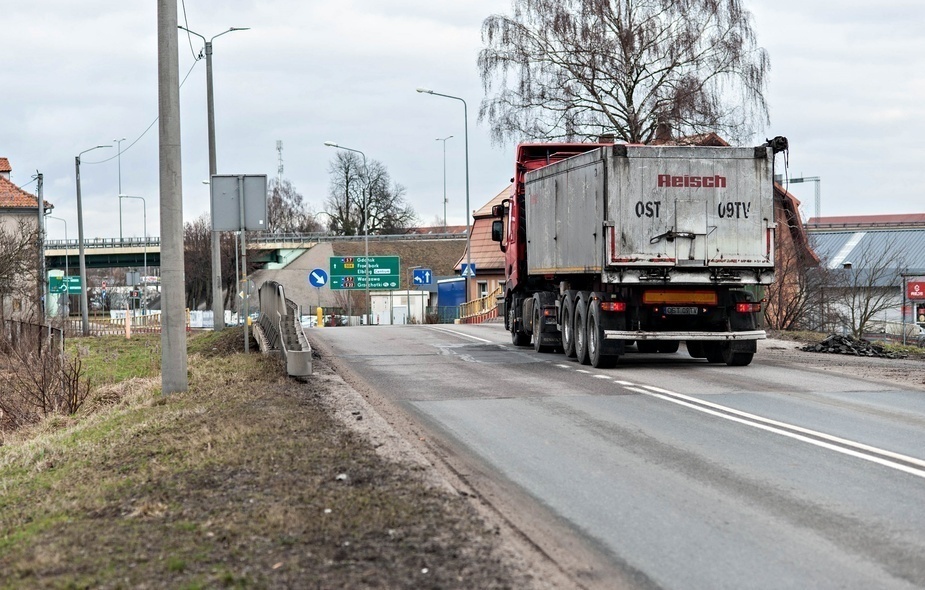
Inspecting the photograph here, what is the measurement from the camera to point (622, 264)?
16172 mm

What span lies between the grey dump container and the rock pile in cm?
436

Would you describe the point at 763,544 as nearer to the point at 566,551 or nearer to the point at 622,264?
the point at 566,551

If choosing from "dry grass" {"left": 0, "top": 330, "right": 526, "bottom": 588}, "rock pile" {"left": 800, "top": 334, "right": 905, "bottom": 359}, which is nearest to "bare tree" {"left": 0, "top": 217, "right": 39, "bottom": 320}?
"dry grass" {"left": 0, "top": 330, "right": 526, "bottom": 588}

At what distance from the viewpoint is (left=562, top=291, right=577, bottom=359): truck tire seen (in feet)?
61.9

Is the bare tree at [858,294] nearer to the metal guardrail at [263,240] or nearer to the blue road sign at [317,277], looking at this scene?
the blue road sign at [317,277]

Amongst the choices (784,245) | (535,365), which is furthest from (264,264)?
(535,365)

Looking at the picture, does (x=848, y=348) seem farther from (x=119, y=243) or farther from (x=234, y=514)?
(x=119, y=243)

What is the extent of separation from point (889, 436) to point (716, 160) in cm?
748

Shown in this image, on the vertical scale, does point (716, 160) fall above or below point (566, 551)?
above

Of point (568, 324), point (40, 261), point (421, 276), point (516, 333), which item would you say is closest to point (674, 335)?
point (568, 324)

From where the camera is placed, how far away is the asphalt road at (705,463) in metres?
5.63

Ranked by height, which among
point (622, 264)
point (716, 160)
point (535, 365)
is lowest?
point (535, 365)

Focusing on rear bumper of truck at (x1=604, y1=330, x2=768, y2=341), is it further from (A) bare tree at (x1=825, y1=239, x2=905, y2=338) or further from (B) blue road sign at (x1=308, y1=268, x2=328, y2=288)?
(B) blue road sign at (x1=308, y1=268, x2=328, y2=288)

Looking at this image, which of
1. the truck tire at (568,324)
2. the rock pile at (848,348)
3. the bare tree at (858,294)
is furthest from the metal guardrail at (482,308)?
the truck tire at (568,324)
